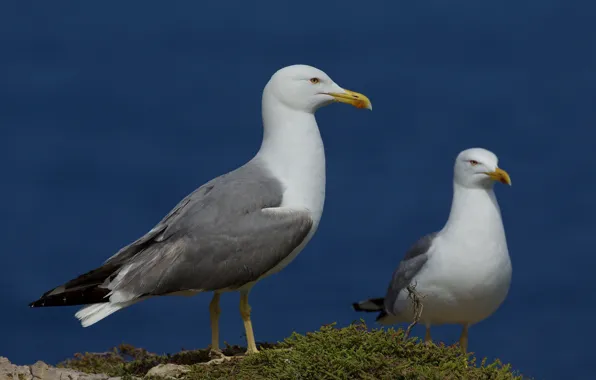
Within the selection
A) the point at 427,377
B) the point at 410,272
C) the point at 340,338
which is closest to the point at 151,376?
the point at 340,338

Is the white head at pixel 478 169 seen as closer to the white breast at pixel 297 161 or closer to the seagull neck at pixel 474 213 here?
the seagull neck at pixel 474 213

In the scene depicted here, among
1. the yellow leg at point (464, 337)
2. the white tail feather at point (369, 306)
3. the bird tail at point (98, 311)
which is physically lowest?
the yellow leg at point (464, 337)

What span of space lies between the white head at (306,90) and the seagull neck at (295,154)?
2.3 inches

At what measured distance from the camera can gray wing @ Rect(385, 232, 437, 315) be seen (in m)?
10.6

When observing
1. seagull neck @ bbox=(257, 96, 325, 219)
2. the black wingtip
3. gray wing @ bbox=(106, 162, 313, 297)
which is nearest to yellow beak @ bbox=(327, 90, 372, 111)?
seagull neck @ bbox=(257, 96, 325, 219)

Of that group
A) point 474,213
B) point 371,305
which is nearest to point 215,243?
point 474,213

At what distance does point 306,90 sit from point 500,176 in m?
2.19

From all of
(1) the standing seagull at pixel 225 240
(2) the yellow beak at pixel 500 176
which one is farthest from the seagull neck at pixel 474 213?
(1) the standing seagull at pixel 225 240

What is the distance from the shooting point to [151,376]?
829 cm

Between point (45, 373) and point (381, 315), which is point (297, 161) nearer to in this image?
point (45, 373)

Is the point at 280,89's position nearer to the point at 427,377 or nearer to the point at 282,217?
the point at 282,217

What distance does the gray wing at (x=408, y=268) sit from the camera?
10594 mm

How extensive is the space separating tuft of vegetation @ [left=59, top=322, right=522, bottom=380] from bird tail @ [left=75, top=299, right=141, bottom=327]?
0.42 meters

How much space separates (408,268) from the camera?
1070 cm
